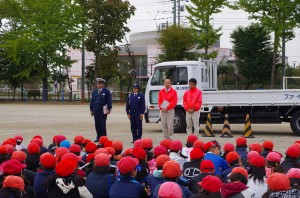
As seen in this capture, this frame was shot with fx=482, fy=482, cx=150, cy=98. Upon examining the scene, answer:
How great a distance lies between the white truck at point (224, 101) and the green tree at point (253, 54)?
22705 mm

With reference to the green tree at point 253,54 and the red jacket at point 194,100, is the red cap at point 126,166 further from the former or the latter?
the green tree at point 253,54

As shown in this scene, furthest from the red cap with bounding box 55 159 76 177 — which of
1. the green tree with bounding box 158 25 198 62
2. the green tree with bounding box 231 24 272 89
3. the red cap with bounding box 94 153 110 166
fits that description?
the green tree with bounding box 231 24 272 89

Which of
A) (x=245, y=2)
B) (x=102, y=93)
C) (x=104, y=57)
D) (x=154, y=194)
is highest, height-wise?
(x=245, y=2)

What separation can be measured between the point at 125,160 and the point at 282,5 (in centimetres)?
2779

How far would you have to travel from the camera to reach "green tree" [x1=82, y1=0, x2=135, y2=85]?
148 feet

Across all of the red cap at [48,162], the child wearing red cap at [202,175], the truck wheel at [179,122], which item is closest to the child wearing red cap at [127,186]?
the child wearing red cap at [202,175]

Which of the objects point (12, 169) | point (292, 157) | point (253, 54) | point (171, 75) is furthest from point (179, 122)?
point (253, 54)

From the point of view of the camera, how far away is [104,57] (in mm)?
45812

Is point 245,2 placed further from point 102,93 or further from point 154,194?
point 154,194

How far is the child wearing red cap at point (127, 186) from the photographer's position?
17.8 feet

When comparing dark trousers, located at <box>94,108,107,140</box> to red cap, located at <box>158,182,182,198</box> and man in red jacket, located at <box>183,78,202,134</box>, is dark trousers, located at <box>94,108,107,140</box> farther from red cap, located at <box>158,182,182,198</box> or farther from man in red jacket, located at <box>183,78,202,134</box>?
red cap, located at <box>158,182,182,198</box>

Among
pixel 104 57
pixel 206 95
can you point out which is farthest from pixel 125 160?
pixel 104 57

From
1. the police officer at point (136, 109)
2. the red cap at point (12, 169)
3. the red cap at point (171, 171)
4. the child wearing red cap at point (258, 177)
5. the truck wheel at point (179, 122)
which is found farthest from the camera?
the truck wheel at point (179, 122)

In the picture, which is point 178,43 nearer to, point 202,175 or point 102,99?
point 102,99
